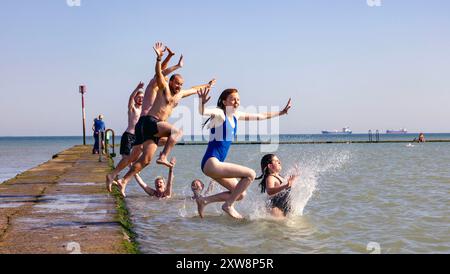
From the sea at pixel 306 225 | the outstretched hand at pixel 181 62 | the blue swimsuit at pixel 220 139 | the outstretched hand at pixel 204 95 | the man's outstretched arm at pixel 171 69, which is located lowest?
the sea at pixel 306 225

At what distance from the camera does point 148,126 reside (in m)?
7.74

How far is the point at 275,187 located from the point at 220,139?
1234 mm

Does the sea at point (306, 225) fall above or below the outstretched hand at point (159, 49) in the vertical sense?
below

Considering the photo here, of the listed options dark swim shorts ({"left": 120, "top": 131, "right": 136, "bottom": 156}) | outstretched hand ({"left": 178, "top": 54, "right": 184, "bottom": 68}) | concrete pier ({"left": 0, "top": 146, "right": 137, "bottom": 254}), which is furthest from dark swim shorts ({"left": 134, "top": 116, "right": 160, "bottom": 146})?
dark swim shorts ({"left": 120, "top": 131, "right": 136, "bottom": 156})

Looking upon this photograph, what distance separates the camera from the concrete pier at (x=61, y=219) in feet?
16.4

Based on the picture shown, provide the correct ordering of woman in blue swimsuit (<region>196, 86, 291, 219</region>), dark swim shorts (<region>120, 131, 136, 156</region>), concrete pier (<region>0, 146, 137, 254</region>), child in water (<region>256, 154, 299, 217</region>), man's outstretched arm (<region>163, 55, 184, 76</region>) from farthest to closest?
dark swim shorts (<region>120, 131, 136, 156</region>)
man's outstretched arm (<region>163, 55, 184, 76</region>)
child in water (<region>256, 154, 299, 217</region>)
woman in blue swimsuit (<region>196, 86, 291, 219</region>)
concrete pier (<region>0, 146, 137, 254</region>)

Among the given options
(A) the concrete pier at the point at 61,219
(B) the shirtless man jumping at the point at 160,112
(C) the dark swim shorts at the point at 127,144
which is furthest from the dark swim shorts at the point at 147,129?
(C) the dark swim shorts at the point at 127,144

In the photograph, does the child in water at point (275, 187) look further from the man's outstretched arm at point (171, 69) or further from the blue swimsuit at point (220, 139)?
the man's outstretched arm at point (171, 69)

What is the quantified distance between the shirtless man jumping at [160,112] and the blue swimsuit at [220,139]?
3.00ft

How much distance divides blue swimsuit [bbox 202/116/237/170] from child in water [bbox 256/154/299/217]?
1.04m

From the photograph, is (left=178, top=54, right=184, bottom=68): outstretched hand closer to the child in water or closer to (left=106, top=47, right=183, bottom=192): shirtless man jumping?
(left=106, top=47, right=183, bottom=192): shirtless man jumping

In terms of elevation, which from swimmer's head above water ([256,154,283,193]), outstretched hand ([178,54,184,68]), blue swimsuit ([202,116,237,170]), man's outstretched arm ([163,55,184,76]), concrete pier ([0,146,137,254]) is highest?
outstretched hand ([178,54,184,68])

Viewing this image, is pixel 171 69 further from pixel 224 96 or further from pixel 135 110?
pixel 135 110

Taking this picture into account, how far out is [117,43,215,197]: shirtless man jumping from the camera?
293 inches
